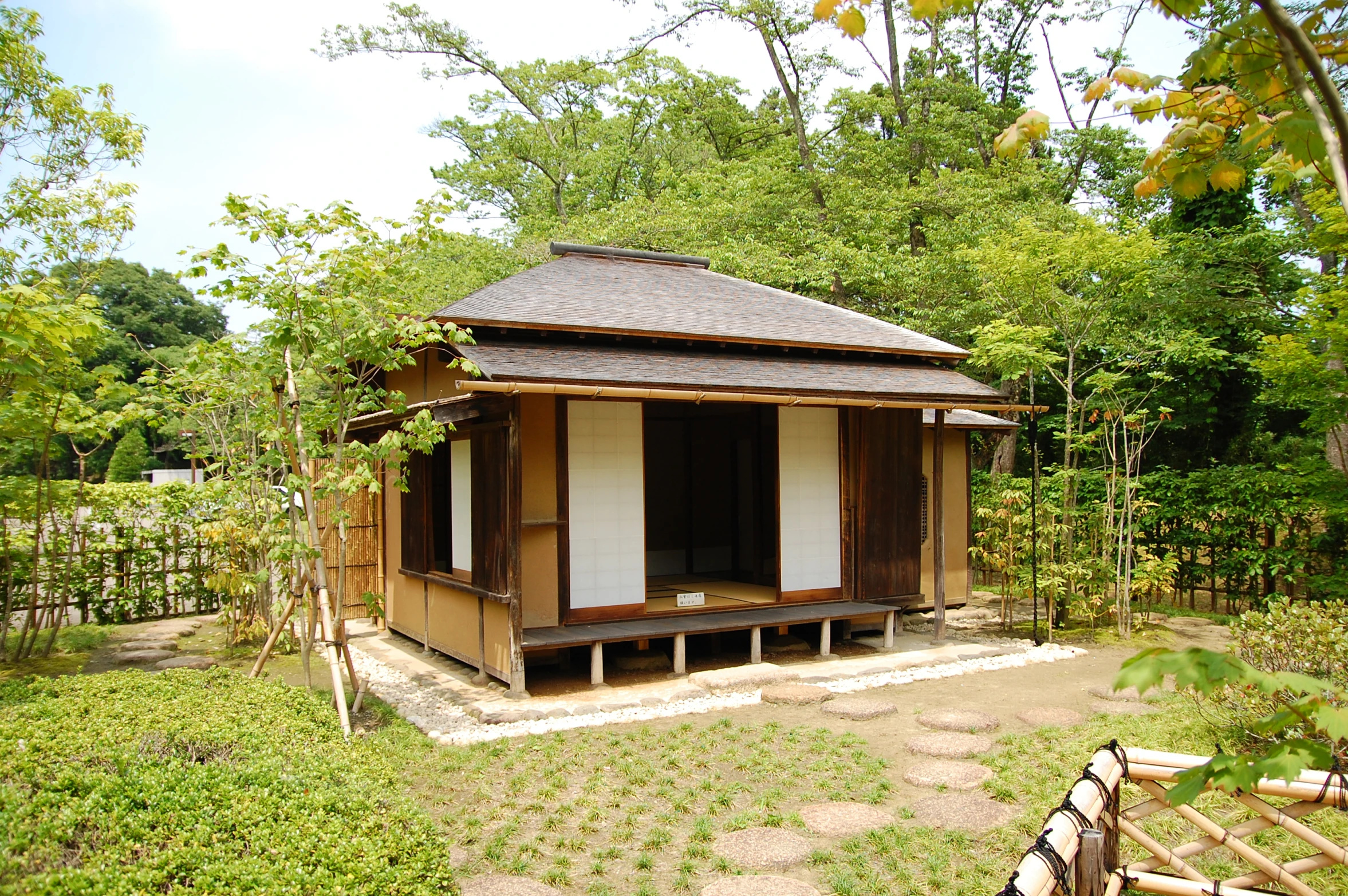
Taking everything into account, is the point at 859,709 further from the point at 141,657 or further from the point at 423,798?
the point at 141,657

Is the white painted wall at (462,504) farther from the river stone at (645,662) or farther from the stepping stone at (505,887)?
the stepping stone at (505,887)

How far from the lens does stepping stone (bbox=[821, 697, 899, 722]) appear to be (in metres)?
6.93

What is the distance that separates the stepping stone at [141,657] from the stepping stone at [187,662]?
0.35ft

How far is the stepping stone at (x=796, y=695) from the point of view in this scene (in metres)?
7.35

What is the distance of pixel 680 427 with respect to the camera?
1263 cm

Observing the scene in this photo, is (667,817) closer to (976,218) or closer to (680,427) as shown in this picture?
(680,427)

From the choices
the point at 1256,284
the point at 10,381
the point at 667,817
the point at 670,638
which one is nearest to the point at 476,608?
the point at 670,638

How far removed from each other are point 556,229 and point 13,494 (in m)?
15.0

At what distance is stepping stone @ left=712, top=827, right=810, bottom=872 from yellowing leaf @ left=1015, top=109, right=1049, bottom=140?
11.6ft

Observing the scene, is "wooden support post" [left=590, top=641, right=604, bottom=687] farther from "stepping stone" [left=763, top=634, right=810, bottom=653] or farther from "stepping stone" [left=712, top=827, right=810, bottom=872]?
"stepping stone" [left=712, top=827, right=810, bottom=872]

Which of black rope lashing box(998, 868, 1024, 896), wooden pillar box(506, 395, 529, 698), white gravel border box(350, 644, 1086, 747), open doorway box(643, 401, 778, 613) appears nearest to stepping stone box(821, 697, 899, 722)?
white gravel border box(350, 644, 1086, 747)

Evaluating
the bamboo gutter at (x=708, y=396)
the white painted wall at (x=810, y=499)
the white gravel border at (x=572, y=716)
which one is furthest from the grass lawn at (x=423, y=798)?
the white painted wall at (x=810, y=499)

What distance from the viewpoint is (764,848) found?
4.38 m

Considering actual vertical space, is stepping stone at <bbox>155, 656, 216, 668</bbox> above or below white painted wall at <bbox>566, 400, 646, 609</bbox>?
below
